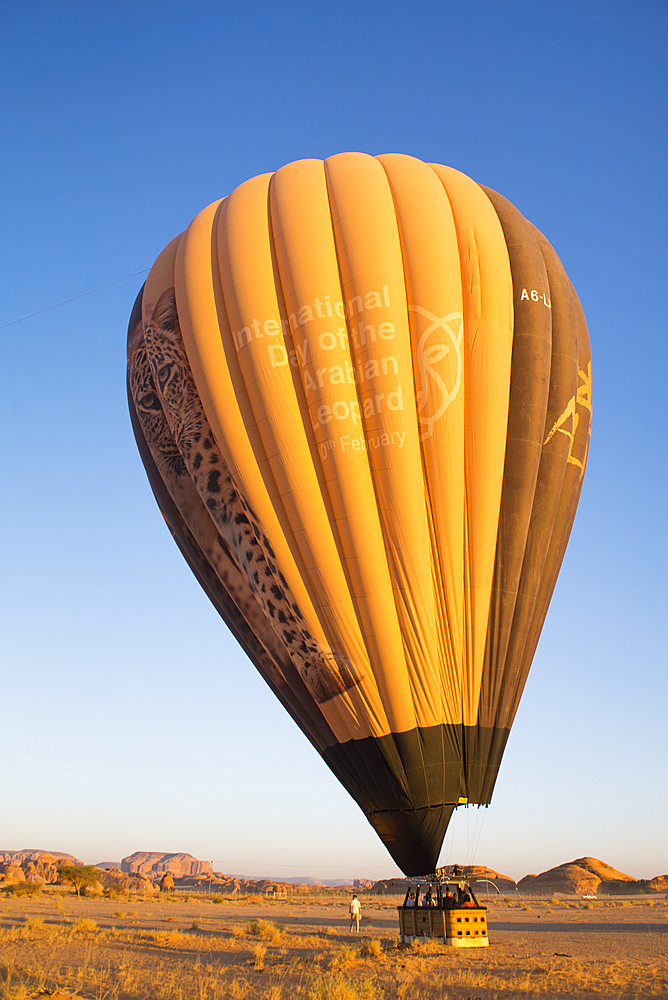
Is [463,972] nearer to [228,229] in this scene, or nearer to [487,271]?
[487,271]

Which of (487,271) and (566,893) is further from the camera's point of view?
(566,893)

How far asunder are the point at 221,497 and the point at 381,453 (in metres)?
3.32

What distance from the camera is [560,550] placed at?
1509 centimetres

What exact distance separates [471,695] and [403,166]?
36.6ft

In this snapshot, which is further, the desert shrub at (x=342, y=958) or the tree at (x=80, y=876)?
the tree at (x=80, y=876)

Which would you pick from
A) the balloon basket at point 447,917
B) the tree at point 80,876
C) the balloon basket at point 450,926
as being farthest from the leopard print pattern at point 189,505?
the tree at point 80,876

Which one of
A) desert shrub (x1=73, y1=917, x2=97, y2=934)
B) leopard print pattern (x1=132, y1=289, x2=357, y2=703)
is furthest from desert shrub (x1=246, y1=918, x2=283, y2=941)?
leopard print pattern (x1=132, y1=289, x2=357, y2=703)

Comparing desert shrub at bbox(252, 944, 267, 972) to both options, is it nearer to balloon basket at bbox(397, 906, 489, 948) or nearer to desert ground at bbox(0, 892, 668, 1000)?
desert ground at bbox(0, 892, 668, 1000)

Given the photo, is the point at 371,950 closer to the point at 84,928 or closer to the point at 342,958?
the point at 342,958

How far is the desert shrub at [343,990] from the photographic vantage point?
9.48m

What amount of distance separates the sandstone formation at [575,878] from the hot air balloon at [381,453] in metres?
54.0

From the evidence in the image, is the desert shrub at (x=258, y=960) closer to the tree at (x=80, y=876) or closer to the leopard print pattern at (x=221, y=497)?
the leopard print pattern at (x=221, y=497)

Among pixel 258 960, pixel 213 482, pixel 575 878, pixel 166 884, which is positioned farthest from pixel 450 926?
pixel 166 884

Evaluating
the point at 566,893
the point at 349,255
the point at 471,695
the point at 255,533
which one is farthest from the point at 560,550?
the point at 566,893
